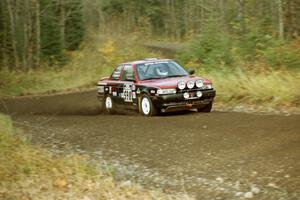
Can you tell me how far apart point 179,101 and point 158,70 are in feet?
5.30

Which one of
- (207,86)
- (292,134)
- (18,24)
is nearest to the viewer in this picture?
(292,134)

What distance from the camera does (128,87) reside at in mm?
15570

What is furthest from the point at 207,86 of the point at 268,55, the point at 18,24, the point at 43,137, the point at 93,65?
the point at 18,24

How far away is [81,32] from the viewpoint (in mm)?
50250

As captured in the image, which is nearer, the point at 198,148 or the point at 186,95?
the point at 198,148

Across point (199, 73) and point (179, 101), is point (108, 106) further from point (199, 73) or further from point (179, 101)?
point (199, 73)

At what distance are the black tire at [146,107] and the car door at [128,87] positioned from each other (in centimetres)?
35

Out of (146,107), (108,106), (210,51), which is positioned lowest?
(108,106)

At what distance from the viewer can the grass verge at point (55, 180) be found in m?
7.10

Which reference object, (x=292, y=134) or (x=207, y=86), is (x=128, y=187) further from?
(x=207, y=86)

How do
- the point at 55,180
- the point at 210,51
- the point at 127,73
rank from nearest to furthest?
the point at 55,180 → the point at 127,73 → the point at 210,51

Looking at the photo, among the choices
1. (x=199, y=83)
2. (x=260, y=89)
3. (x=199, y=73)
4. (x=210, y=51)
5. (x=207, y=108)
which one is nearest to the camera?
(x=199, y=83)

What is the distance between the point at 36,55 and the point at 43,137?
25.1 meters

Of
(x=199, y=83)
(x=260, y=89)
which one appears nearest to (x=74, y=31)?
(x=260, y=89)
